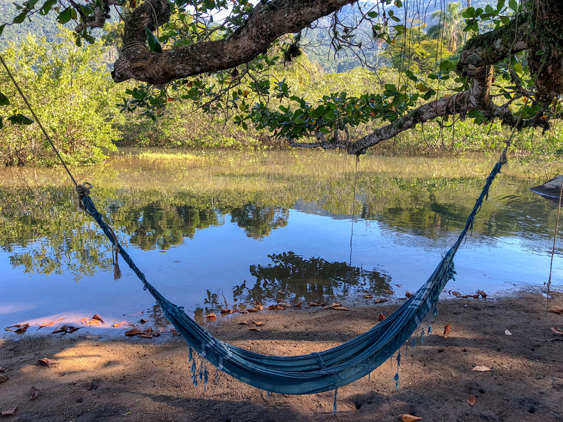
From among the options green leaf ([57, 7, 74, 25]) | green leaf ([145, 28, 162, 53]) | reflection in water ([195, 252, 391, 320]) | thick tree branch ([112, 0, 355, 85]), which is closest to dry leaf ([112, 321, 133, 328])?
reflection in water ([195, 252, 391, 320])

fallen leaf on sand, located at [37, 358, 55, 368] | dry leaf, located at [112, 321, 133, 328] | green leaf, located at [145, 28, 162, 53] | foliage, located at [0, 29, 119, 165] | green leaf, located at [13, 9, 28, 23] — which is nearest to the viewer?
green leaf, located at [145, 28, 162, 53]

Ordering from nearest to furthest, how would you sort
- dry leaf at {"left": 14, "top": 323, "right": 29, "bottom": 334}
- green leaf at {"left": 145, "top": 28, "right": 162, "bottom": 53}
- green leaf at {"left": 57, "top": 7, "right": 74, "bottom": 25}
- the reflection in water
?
green leaf at {"left": 145, "top": 28, "right": 162, "bottom": 53} < green leaf at {"left": 57, "top": 7, "right": 74, "bottom": 25} < dry leaf at {"left": 14, "top": 323, "right": 29, "bottom": 334} < the reflection in water

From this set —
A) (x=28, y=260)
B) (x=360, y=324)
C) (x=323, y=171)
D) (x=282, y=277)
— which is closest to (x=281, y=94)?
(x=282, y=277)

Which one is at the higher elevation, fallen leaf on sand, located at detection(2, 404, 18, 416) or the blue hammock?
the blue hammock

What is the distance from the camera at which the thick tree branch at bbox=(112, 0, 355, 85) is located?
6.29 feet

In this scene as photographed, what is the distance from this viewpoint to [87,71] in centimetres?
1261

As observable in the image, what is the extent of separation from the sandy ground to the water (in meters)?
0.64

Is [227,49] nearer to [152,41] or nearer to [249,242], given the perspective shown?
[152,41]

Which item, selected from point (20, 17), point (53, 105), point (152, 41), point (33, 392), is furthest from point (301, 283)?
point (53, 105)

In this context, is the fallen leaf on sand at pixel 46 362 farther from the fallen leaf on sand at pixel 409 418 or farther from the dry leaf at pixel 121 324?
the fallen leaf on sand at pixel 409 418

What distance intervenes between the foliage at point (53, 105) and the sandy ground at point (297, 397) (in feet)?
28.3

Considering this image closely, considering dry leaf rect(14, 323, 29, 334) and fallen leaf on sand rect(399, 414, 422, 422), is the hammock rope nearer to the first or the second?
fallen leaf on sand rect(399, 414, 422, 422)

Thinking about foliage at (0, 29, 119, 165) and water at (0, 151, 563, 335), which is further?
foliage at (0, 29, 119, 165)

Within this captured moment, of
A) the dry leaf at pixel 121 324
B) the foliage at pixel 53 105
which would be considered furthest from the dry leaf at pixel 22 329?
the foliage at pixel 53 105
